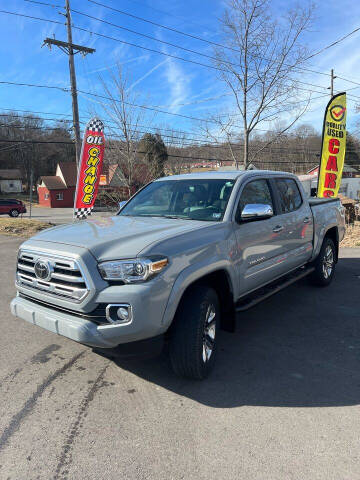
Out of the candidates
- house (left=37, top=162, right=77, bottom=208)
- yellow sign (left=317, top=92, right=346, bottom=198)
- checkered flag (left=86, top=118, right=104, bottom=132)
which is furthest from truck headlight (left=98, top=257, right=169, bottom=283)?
house (left=37, top=162, right=77, bottom=208)

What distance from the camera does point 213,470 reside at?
211 cm

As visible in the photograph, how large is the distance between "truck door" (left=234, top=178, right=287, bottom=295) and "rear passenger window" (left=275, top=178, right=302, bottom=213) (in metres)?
0.24

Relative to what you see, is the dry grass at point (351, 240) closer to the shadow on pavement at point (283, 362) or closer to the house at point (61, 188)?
the shadow on pavement at point (283, 362)

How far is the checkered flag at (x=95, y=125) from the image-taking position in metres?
12.6

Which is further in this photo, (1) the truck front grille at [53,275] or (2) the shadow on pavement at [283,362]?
(2) the shadow on pavement at [283,362]

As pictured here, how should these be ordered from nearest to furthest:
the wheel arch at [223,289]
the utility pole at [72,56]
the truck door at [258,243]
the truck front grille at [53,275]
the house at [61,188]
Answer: the truck front grille at [53,275] < the wheel arch at [223,289] < the truck door at [258,243] < the utility pole at [72,56] < the house at [61,188]

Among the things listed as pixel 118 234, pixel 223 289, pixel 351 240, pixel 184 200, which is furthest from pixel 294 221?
pixel 351 240

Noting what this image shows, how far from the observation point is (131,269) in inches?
101

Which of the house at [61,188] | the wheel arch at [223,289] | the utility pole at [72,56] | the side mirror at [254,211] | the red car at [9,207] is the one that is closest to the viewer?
the wheel arch at [223,289]

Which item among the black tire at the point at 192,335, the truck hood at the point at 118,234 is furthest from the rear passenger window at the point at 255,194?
the black tire at the point at 192,335

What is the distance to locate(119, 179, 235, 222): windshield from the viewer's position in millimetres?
3625

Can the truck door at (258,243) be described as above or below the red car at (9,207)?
above

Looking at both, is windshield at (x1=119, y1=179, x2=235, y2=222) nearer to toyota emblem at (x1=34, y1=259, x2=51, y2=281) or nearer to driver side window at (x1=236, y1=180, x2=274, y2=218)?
driver side window at (x1=236, y1=180, x2=274, y2=218)

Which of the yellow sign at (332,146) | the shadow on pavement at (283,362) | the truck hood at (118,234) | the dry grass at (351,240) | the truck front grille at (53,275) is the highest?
the yellow sign at (332,146)
